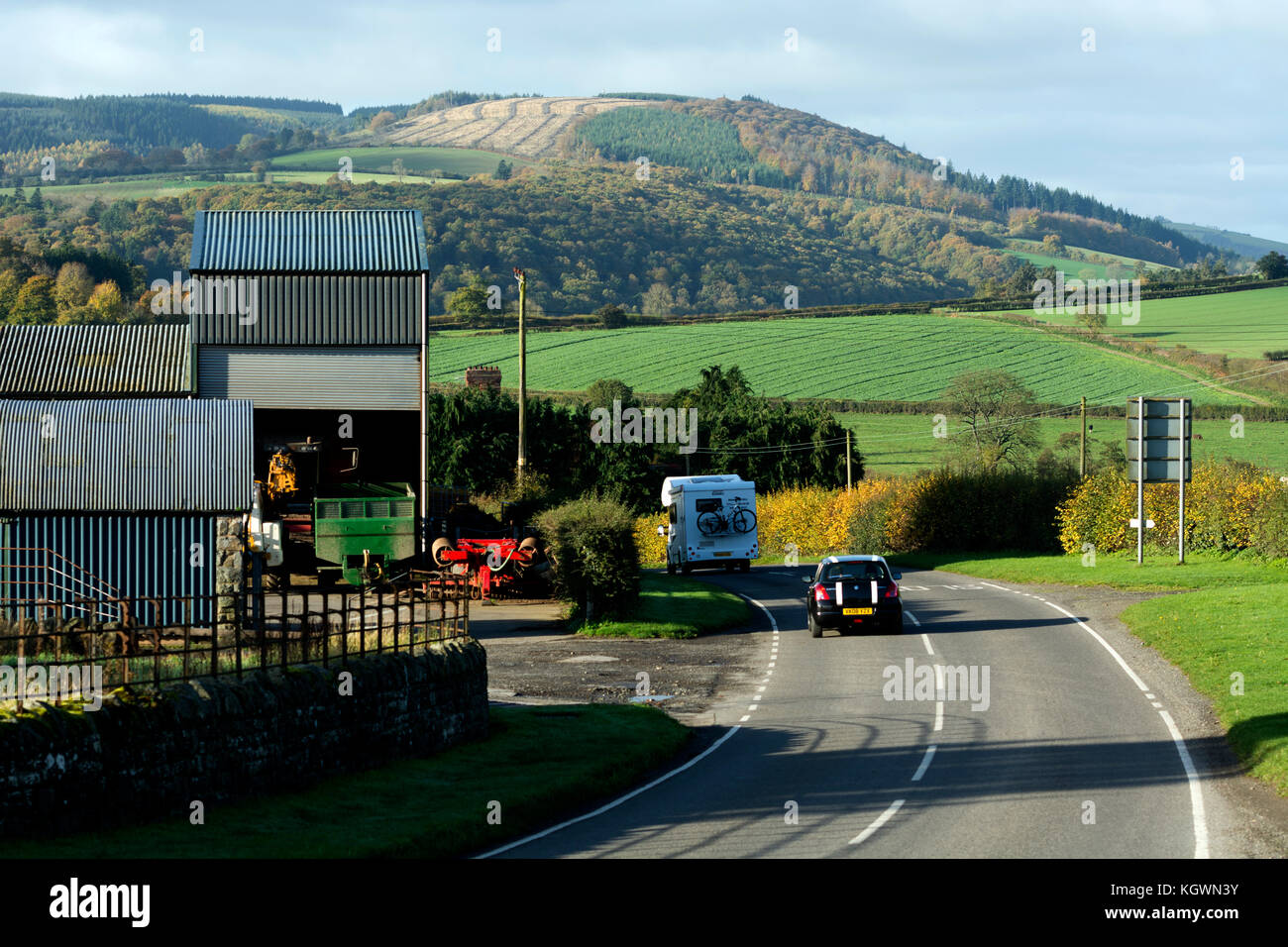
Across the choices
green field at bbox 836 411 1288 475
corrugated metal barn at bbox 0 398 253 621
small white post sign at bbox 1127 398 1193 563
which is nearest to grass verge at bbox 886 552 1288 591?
small white post sign at bbox 1127 398 1193 563

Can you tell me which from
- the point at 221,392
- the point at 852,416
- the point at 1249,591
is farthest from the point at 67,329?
the point at 852,416

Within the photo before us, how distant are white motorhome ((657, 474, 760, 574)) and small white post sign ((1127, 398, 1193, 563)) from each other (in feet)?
42.4

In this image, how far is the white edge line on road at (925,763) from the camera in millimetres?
16547

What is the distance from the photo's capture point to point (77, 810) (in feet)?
39.4

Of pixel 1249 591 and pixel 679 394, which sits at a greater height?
pixel 679 394

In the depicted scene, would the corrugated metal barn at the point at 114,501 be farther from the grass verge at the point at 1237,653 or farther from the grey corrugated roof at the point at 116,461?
the grass verge at the point at 1237,653

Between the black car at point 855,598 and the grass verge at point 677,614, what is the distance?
133 inches

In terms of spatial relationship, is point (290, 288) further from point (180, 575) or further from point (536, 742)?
point (536, 742)

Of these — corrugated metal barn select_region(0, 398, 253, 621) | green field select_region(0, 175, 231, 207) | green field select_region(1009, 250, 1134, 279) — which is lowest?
corrugated metal barn select_region(0, 398, 253, 621)

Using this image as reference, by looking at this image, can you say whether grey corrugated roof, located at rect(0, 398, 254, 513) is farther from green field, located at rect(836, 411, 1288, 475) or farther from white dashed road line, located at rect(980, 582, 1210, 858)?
green field, located at rect(836, 411, 1288, 475)

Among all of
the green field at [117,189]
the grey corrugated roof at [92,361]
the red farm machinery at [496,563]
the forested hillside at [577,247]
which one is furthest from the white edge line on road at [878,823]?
the green field at [117,189]

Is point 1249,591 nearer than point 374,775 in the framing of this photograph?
No

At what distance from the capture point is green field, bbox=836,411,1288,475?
7238 cm

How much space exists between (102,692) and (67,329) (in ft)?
92.7
